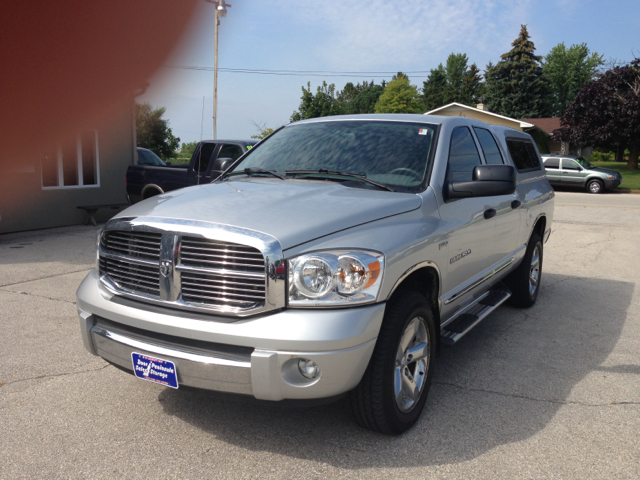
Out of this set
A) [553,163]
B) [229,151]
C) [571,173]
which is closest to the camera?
[229,151]

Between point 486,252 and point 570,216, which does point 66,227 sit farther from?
point 570,216

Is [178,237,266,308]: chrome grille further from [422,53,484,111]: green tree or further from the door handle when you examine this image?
[422,53,484,111]: green tree

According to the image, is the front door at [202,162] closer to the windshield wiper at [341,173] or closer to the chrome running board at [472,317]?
the chrome running board at [472,317]

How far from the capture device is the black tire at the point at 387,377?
9.32 feet

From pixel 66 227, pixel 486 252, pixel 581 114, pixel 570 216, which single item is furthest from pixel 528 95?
pixel 486 252

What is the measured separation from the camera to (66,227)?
12.0 metres

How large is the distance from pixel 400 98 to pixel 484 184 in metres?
59.6

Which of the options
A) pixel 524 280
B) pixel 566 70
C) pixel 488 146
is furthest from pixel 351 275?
pixel 566 70

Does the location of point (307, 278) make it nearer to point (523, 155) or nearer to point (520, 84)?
point (523, 155)

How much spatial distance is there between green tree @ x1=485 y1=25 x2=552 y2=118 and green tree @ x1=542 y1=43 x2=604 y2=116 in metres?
17.5

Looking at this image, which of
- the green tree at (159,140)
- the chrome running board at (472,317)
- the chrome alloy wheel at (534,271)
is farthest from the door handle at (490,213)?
the green tree at (159,140)

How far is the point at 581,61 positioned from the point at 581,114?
44.4 meters

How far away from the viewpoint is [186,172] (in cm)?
1101

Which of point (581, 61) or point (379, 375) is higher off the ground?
point (581, 61)
